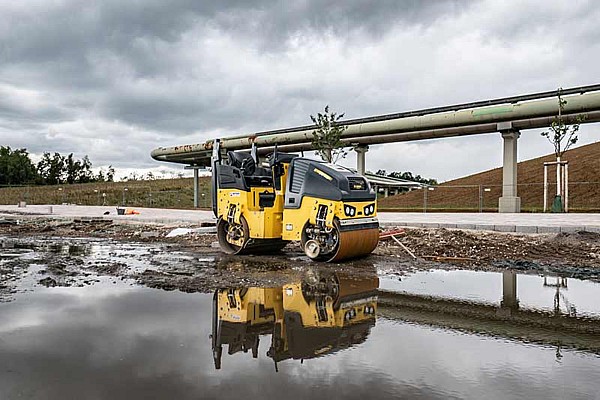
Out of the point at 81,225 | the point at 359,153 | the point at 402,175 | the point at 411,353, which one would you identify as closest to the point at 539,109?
the point at 359,153

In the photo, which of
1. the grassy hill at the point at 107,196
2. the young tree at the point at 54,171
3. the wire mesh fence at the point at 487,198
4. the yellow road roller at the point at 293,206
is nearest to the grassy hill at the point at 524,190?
the wire mesh fence at the point at 487,198

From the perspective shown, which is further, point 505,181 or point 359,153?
point 359,153

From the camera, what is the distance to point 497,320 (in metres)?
5.57

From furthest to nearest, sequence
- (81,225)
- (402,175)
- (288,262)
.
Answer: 1. (402,175)
2. (81,225)
3. (288,262)

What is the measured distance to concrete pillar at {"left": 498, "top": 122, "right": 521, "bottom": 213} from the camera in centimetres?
2567

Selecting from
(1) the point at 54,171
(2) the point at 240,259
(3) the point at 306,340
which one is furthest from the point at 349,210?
(1) the point at 54,171

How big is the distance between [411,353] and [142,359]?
2252 millimetres

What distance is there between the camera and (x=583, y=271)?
8953 mm

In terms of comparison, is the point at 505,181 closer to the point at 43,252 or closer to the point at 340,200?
the point at 340,200

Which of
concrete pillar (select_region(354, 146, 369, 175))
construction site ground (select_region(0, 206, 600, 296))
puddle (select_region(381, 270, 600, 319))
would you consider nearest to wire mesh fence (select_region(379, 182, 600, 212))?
concrete pillar (select_region(354, 146, 369, 175))

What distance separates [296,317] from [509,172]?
24172mm

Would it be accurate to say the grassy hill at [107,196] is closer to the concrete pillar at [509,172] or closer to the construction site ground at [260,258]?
the concrete pillar at [509,172]

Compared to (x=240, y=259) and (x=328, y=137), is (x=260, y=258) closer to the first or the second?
(x=240, y=259)

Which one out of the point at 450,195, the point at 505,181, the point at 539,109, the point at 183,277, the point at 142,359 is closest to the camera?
the point at 142,359
